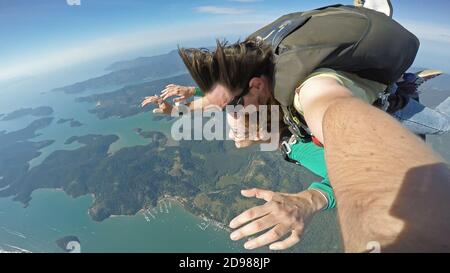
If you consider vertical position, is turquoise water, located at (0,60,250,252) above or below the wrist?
below

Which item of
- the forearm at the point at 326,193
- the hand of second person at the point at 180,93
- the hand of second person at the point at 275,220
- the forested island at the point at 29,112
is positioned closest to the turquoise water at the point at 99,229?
the hand of second person at the point at 180,93

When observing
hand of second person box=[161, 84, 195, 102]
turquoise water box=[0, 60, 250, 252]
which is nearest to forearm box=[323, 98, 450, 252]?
hand of second person box=[161, 84, 195, 102]

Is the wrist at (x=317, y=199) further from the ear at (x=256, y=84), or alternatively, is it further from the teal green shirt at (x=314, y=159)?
the ear at (x=256, y=84)

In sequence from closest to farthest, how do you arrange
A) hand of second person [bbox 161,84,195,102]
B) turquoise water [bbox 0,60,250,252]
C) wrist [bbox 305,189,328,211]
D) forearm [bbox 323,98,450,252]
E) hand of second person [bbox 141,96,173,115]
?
forearm [bbox 323,98,450,252] < wrist [bbox 305,189,328,211] < hand of second person [bbox 141,96,173,115] < hand of second person [bbox 161,84,195,102] < turquoise water [bbox 0,60,250,252]

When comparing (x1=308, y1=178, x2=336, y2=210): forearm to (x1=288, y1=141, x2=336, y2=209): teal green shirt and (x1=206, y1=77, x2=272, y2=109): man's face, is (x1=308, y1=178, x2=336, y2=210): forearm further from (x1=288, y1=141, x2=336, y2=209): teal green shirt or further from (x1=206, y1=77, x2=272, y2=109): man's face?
(x1=206, y1=77, x2=272, y2=109): man's face

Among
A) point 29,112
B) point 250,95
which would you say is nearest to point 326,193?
point 250,95

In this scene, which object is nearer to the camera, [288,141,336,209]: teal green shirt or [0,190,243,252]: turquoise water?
[288,141,336,209]: teal green shirt
